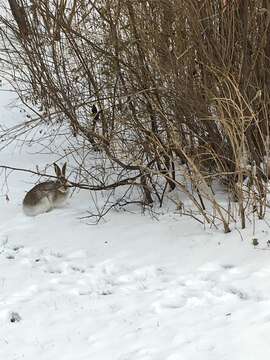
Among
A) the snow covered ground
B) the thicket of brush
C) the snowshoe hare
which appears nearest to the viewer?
the snow covered ground

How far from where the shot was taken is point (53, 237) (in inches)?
268

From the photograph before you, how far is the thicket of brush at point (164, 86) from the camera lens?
19.6ft

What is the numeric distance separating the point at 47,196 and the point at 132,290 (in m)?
2.75

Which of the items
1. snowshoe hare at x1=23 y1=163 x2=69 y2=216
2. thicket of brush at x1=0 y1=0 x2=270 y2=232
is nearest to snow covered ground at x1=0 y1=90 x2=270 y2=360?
snowshoe hare at x1=23 y1=163 x2=69 y2=216

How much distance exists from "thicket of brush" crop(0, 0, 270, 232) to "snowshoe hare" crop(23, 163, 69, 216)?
0.33 meters

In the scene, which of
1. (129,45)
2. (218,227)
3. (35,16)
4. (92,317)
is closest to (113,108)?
(129,45)

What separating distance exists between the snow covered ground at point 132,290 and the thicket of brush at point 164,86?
0.54 m

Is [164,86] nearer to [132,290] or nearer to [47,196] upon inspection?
[47,196]

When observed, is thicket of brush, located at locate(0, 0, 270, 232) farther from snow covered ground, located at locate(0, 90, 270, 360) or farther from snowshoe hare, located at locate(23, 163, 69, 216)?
snow covered ground, located at locate(0, 90, 270, 360)

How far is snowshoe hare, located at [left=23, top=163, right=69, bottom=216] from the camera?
751cm

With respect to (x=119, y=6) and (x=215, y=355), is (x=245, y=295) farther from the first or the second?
(x=119, y=6)

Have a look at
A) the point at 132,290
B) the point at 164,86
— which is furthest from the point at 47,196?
the point at 132,290

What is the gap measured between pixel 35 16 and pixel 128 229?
2.96m

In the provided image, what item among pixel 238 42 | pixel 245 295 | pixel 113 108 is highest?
pixel 238 42
